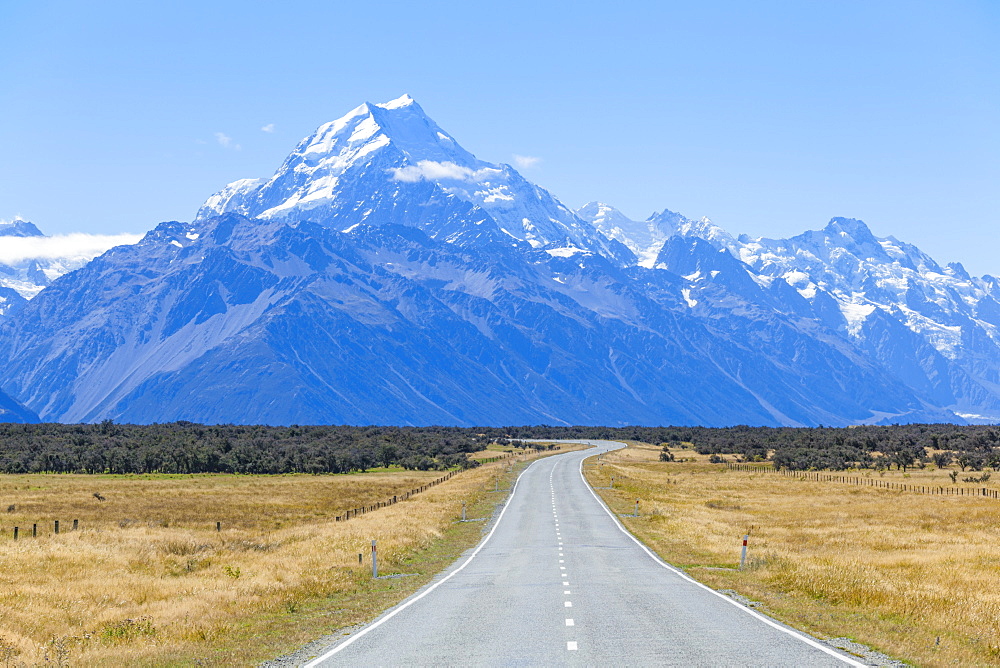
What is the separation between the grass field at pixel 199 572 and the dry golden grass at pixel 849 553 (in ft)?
32.1

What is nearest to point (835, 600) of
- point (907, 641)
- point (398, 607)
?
Answer: point (907, 641)

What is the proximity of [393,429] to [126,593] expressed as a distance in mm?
162930

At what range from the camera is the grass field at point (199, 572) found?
805 inches

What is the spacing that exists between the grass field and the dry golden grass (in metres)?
9.78

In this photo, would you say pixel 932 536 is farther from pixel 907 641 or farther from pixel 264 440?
pixel 264 440

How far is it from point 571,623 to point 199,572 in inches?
713

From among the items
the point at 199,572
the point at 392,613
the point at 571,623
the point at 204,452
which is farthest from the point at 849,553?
the point at 204,452

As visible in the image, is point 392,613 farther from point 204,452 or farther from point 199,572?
point 204,452

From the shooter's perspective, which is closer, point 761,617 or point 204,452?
point 761,617

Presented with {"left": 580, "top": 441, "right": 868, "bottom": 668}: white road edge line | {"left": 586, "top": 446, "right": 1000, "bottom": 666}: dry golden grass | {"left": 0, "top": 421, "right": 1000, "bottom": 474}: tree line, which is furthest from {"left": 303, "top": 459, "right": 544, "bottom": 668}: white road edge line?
{"left": 0, "top": 421, "right": 1000, "bottom": 474}: tree line

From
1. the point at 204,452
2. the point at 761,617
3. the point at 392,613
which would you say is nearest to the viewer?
the point at 761,617

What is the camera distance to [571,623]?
66.3 ft

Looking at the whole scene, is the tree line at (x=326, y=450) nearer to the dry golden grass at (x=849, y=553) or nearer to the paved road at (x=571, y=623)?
the dry golden grass at (x=849, y=553)

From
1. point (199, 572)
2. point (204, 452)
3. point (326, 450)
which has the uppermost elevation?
point (204, 452)
